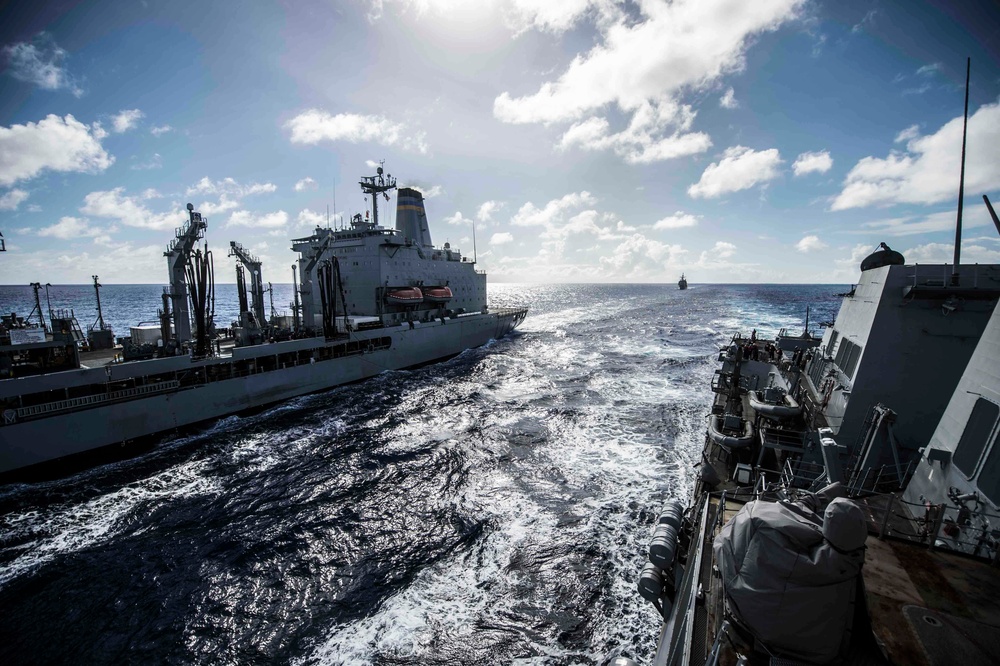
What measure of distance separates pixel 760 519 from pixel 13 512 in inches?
819

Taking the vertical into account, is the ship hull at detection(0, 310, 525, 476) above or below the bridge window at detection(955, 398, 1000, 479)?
below

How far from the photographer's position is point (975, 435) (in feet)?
22.5

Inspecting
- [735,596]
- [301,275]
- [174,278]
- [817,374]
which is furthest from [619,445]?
[301,275]

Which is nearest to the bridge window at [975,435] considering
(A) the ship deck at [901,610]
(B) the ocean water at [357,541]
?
(A) the ship deck at [901,610]

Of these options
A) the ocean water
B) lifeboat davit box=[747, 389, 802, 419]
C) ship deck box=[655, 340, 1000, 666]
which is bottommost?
the ocean water

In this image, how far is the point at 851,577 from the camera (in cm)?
359

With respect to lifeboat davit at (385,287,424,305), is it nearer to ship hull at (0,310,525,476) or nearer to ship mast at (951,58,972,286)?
ship hull at (0,310,525,476)

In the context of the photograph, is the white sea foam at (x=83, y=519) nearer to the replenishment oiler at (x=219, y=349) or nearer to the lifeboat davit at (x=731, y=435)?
the replenishment oiler at (x=219, y=349)

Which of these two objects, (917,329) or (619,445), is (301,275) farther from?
(917,329)

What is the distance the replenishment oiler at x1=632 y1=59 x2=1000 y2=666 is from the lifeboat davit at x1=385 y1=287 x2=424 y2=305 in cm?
2524

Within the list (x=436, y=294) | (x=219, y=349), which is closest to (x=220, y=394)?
(x=219, y=349)

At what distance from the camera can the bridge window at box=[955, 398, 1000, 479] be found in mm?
6668

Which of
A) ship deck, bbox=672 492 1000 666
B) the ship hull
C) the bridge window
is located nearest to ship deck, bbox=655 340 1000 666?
ship deck, bbox=672 492 1000 666

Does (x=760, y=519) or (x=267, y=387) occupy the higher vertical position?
(x=760, y=519)
